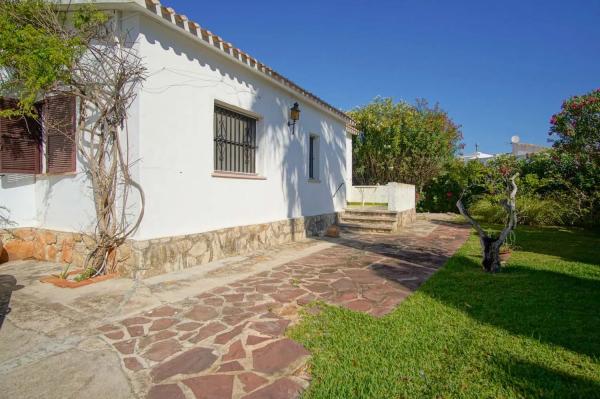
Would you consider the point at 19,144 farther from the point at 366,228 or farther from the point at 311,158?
the point at 366,228

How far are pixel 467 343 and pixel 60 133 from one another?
7109mm

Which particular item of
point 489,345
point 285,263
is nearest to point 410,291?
point 489,345

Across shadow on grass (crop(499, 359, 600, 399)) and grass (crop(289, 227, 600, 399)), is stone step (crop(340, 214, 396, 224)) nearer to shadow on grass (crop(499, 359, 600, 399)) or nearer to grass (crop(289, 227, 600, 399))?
grass (crop(289, 227, 600, 399))

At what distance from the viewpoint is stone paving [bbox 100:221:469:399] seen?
8.50ft

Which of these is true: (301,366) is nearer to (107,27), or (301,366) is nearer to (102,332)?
(102,332)

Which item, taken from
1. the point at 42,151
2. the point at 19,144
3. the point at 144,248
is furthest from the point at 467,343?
the point at 19,144

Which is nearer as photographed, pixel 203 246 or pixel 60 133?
pixel 60 133

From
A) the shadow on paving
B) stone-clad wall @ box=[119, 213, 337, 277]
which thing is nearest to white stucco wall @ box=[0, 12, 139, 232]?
stone-clad wall @ box=[119, 213, 337, 277]

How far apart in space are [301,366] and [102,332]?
2.09m

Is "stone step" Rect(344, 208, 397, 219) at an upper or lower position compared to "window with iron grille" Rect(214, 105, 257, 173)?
lower

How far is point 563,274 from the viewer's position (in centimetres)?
582

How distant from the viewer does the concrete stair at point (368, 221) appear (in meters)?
11.5

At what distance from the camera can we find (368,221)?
1215 centimetres

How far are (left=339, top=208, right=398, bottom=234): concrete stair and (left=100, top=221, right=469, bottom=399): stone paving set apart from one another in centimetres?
467
